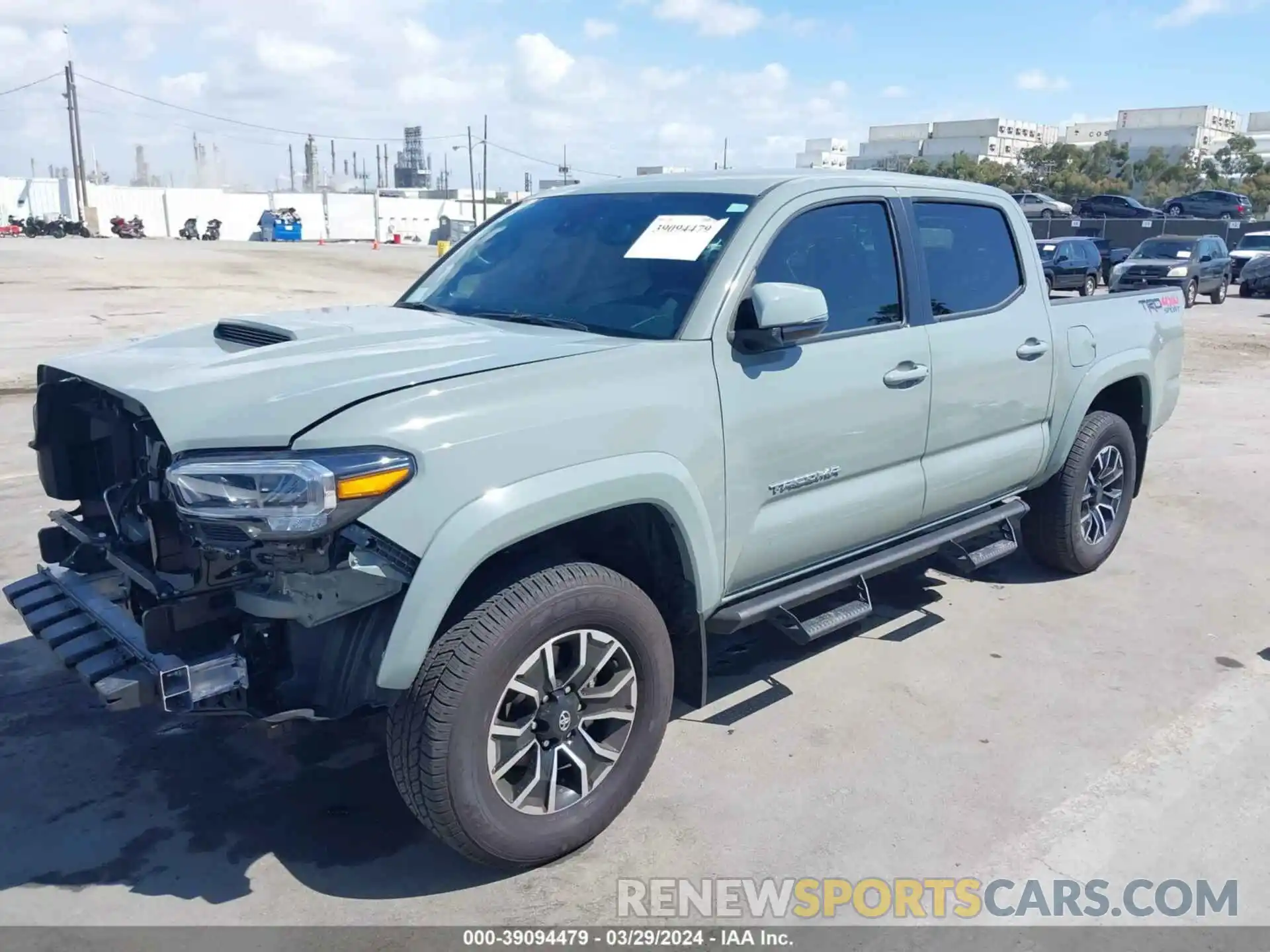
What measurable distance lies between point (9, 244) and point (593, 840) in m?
44.8

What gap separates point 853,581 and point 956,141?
120 m

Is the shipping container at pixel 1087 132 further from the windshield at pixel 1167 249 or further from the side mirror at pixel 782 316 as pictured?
the side mirror at pixel 782 316

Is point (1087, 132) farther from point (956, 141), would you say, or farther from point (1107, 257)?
point (1107, 257)

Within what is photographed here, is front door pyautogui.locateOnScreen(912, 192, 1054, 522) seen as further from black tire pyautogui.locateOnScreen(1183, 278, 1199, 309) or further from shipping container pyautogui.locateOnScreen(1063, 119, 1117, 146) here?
shipping container pyautogui.locateOnScreen(1063, 119, 1117, 146)

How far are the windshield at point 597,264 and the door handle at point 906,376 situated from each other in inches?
33.7

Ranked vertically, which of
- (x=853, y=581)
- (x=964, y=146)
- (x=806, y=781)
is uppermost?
(x=964, y=146)

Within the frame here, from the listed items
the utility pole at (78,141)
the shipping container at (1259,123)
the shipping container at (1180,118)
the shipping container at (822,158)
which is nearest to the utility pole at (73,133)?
the utility pole at (78,141)

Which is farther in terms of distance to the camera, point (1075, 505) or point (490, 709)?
point (1075, 505)

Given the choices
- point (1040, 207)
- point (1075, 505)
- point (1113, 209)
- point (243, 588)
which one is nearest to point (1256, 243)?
point (1040, 207)

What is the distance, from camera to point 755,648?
471 cm

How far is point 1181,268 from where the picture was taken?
23156mm

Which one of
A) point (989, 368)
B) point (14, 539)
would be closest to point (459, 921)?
point (989, 368)

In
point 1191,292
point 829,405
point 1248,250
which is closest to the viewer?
point 829,405

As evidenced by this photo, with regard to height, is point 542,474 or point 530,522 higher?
point 542,474
